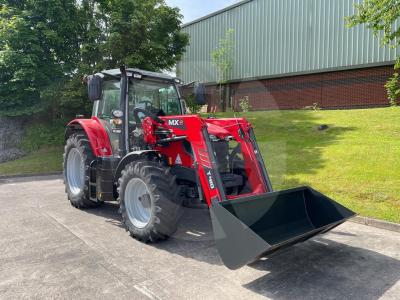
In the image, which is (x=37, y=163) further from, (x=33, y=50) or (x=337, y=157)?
(x=337, y=157)

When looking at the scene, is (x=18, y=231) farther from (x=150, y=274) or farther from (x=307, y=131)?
(x=307, y=131)

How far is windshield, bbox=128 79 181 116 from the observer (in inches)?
230

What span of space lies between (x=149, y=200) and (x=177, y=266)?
116 centimetres

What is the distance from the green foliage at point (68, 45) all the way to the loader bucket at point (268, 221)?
36.9 ft

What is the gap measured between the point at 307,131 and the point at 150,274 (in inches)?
379

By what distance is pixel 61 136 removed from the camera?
621 inches

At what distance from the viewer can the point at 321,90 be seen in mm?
19547

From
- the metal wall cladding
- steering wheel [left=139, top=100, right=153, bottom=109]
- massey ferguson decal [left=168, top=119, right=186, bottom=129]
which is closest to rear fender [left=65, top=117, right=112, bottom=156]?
steering wheel [left=139, top=100, right=153, bottom=109]

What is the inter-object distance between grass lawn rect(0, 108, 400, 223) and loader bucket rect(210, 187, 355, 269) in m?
1.93

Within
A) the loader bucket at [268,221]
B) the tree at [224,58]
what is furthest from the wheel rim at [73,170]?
the tree at [224,58]

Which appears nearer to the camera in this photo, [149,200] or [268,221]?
[268,221]

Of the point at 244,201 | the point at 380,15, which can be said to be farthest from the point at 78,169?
the point at 380,15

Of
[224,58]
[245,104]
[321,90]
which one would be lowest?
[245,104]

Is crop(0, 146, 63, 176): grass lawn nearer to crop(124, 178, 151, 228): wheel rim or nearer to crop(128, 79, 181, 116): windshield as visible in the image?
crop(128, 79, 181, 116): windshield
